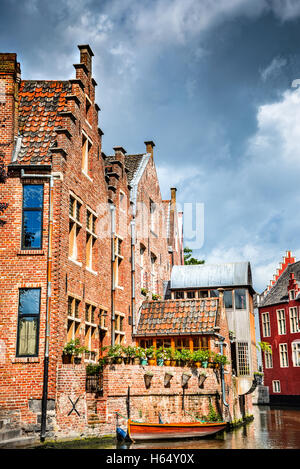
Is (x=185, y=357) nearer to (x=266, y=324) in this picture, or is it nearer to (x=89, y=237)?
(x=89, y=237)

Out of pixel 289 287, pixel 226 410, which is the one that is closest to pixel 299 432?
pixel 226 410

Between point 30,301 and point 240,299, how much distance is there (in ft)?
55.3

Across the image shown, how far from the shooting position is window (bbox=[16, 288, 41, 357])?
1625 cm

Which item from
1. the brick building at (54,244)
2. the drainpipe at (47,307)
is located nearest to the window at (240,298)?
the brick building at (54,244)

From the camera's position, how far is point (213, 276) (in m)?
31.2

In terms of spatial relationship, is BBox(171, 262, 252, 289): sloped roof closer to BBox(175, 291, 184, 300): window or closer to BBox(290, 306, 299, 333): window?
BBox(175, 291, 184, 300): window

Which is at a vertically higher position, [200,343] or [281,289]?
[281,289]

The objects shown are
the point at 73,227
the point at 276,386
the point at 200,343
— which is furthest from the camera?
the point at 276,386

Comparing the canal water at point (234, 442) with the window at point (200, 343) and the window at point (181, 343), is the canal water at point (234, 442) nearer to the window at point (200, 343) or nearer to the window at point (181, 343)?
the window at point (200, 343)

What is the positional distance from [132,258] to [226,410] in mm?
7951

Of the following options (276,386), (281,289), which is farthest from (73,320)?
(281,289)
